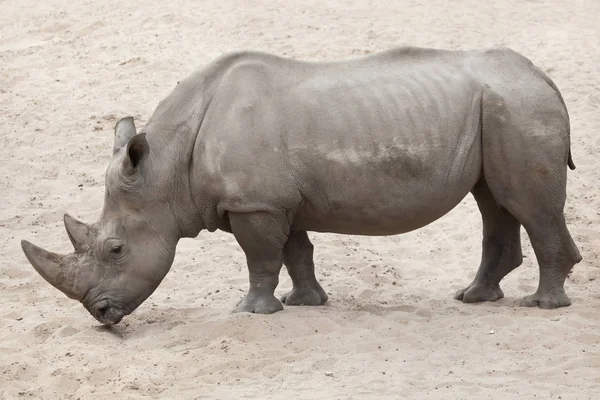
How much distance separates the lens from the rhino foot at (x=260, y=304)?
8.22 meters

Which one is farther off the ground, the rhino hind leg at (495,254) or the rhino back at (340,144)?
the rhino back at (340,144)

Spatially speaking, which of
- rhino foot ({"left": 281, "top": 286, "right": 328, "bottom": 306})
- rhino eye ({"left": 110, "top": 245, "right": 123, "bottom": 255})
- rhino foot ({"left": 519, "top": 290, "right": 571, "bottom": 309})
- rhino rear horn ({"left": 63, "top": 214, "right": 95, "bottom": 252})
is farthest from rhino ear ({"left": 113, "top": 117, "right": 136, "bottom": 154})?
rhino foot ({"left": 519, "top": 290, "right": 571, "bottom": 309})

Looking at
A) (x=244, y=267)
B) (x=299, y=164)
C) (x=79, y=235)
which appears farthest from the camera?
(x=244, y=267)

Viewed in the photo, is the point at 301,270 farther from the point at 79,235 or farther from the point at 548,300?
the point at 548,300

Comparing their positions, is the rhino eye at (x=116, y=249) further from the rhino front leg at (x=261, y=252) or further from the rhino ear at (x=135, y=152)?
the rhino front leg at (x=261, y=252)

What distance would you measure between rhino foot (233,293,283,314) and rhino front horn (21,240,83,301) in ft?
3.75

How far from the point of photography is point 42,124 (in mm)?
13281

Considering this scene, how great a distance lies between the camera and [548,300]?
27.7 ft

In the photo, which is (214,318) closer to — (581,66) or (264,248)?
(264,248)

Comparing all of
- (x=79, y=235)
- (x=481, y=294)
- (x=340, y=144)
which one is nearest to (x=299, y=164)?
(x=340, y=144)

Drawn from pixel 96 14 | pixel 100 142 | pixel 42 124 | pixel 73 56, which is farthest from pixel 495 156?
pixel 96 14

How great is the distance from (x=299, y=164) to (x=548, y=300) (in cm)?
209

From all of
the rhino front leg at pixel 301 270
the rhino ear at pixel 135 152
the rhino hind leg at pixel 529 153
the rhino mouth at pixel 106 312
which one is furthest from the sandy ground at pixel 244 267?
the rhino ear at pixel 135 152

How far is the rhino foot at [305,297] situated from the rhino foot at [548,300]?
148cm
